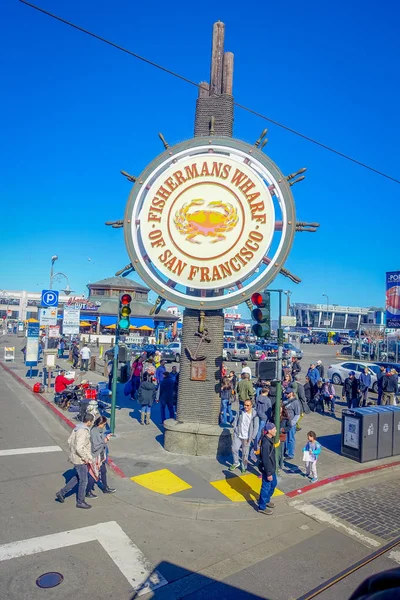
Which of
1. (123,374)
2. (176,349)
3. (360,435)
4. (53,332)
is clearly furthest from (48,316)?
(360,435)

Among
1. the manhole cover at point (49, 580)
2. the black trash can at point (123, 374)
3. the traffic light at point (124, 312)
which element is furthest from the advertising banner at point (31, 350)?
the manhole cover at point (49, 580)

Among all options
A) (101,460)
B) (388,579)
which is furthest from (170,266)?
(388,579)

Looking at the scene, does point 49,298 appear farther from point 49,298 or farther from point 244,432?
point 244,432

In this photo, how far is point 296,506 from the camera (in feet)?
26.9

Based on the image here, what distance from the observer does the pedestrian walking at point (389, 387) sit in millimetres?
16625

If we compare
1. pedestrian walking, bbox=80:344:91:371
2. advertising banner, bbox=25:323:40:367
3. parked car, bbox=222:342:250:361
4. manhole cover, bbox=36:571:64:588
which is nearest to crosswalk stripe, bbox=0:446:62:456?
manhole cover, bbox=36:571:64:588

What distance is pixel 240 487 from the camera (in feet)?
29.2

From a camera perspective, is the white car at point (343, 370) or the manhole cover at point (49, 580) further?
the white car at point (343, 370)

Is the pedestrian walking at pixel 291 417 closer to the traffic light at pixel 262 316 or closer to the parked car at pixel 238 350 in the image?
the traffic light at pixel 262 316

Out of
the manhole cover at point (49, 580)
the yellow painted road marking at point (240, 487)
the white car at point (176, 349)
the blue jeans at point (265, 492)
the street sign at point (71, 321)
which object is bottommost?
the yellow painted road marking at point (240, 487)

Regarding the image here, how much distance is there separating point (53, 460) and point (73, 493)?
2.22m

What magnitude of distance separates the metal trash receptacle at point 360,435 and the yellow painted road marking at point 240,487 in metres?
3.11

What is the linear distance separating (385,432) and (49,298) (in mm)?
18698

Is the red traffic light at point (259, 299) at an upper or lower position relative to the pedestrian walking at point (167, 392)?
upper
